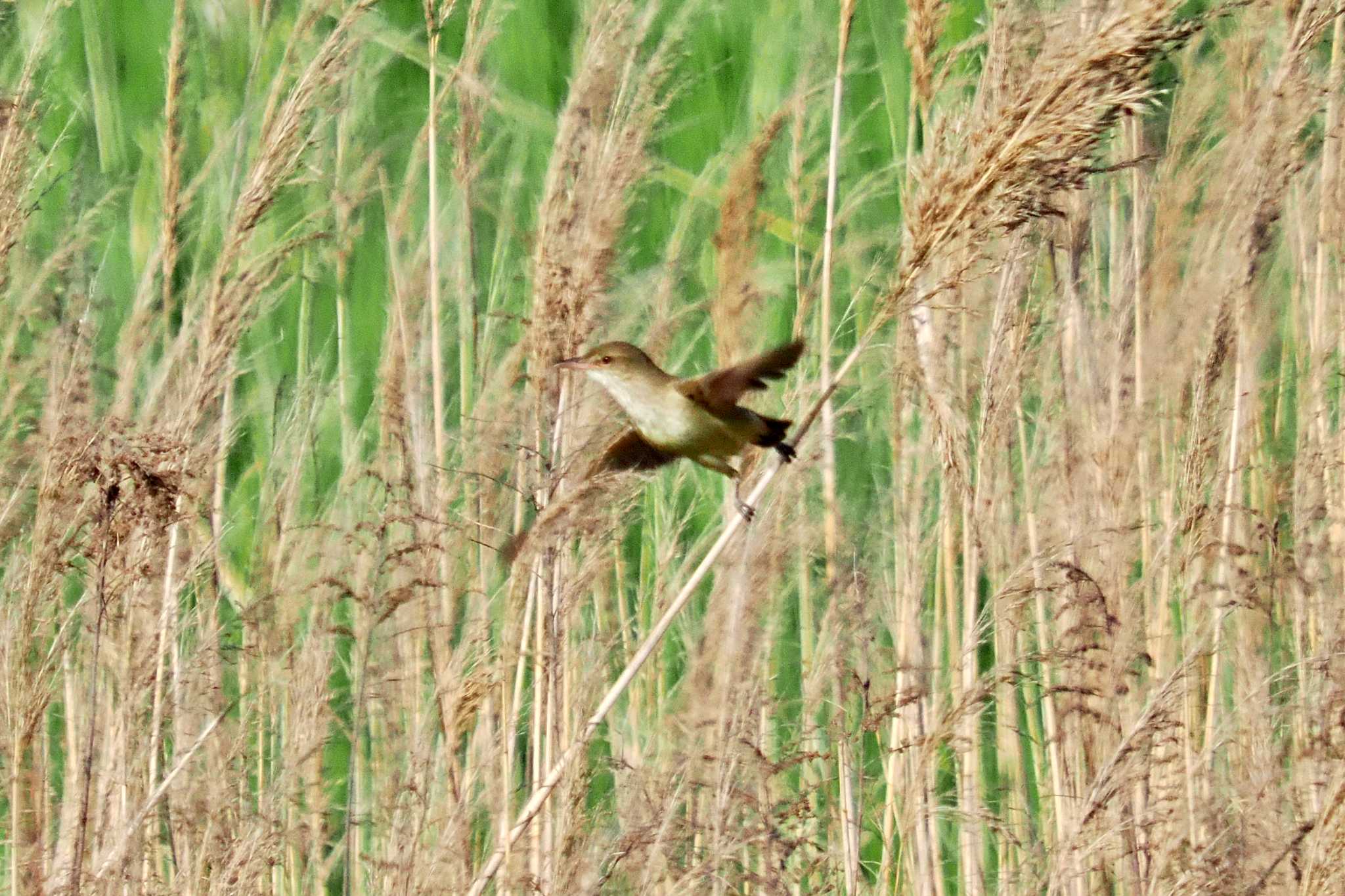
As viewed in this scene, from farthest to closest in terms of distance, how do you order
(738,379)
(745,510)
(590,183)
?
(590,183) < (738,379) < (745,510)

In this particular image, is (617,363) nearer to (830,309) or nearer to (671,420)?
(671,420)

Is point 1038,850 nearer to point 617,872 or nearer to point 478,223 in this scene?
point 617,872

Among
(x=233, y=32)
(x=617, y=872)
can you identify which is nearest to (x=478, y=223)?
(x=233, y=32)

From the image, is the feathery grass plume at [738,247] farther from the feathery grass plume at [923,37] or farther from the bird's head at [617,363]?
the feathery grass plume at [923,37]

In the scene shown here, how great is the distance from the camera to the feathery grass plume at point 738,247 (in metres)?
2.75

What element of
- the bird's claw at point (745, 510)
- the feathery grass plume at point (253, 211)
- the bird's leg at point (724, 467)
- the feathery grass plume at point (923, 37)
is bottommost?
the bird's claw at point (745, 510)

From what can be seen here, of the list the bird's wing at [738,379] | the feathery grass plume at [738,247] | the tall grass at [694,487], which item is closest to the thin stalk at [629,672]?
the tall grass at [694,487]

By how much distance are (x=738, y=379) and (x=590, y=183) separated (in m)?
0.39

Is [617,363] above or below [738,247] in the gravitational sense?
below

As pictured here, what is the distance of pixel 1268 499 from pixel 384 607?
218 centimetres

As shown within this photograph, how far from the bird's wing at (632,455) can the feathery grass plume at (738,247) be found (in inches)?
12.0

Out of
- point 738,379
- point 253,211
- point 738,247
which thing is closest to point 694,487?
point 738,247

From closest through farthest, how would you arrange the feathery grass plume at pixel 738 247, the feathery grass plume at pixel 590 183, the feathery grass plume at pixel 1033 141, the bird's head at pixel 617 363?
the feathery grass plume at pixel 1033 141
the feathery grass plume at pixel 590 183
the bird's head at pixel 617 363
the feathery grass plume at pixel 738 247

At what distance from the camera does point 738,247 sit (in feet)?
9.34
